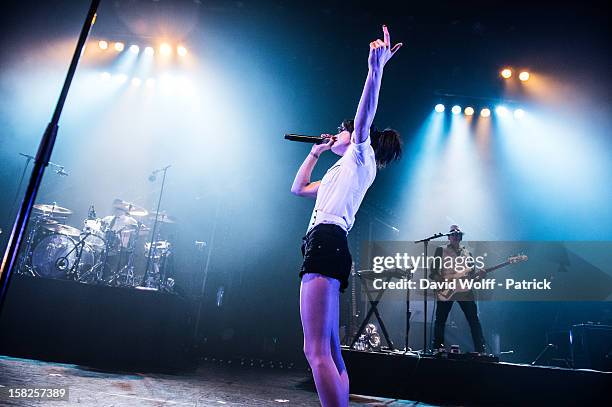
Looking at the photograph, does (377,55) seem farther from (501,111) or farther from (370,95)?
(501,111)

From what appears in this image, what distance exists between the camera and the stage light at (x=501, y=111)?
26.9 ft

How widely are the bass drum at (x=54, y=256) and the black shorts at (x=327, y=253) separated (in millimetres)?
6129

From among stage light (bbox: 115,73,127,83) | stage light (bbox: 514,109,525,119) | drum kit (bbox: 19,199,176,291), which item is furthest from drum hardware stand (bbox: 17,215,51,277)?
stage light (bbox: 514,109,525,119)

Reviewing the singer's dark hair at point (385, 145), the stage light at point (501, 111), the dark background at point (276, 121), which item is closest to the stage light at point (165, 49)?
the dark background at point (276, 121)

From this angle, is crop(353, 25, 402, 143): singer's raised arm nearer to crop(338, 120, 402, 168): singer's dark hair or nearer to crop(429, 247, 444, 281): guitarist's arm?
crop(338, 120, 402, 168): singer's dark hair

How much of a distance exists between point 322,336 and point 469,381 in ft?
10.4

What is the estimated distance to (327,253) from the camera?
175 cm

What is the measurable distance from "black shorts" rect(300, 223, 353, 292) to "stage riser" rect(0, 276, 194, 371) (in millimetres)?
3537

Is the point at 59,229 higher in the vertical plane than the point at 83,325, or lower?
higher

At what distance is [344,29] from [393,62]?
3.87ft

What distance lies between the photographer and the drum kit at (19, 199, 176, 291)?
6.53 metres

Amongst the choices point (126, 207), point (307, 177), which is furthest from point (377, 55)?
point (126, 207)

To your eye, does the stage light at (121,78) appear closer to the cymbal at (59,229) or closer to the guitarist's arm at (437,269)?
the cymbal at (59,229)

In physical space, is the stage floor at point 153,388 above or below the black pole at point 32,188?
below
